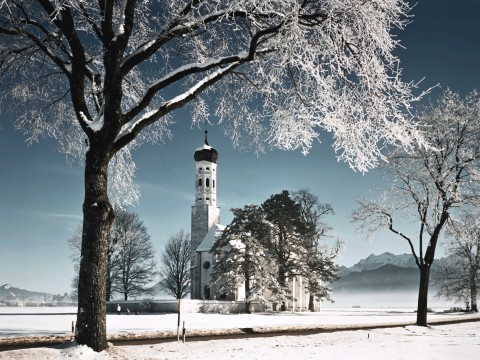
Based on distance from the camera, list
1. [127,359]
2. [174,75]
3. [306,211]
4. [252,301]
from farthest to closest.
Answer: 1. [306,211]
2. [252,301]
3. [174,75]
4. [127,359]

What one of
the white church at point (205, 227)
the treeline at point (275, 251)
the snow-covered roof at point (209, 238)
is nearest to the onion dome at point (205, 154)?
the white church at point (205, 227)

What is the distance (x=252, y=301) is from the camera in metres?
42.8

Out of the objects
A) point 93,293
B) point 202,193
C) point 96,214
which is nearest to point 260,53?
point 96,214

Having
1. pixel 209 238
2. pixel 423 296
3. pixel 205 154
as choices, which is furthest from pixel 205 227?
pixel 423 296

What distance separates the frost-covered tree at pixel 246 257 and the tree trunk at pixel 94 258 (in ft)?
107

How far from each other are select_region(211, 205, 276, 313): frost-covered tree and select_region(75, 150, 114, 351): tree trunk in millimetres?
32690

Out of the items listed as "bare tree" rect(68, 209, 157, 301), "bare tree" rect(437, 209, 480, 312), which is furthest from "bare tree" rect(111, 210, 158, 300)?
"bare tree" rect(437, 209, 480, 312)

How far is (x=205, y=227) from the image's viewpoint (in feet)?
217

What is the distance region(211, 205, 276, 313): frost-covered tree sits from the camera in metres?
42.0

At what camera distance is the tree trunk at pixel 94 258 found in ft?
29.7

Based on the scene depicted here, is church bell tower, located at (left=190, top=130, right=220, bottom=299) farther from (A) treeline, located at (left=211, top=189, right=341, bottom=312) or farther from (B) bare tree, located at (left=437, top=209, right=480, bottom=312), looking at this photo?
(B) bare tree, located at (left=437, top=209, right=480, bottom=312)

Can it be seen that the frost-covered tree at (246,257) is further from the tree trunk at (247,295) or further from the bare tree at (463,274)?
the bare tree at (463,274)

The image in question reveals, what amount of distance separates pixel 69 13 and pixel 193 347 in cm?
877

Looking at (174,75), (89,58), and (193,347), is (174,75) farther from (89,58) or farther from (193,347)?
(193,347)
